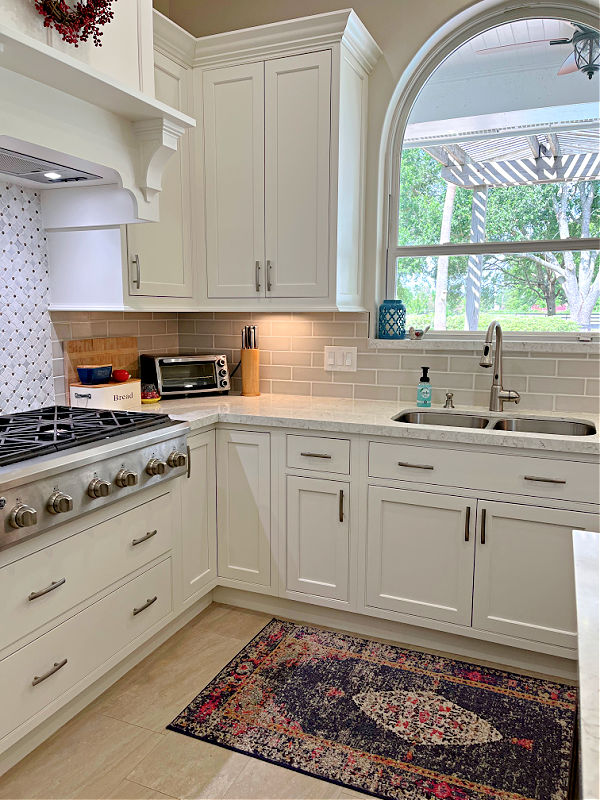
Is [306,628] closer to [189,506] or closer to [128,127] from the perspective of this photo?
[189,506]

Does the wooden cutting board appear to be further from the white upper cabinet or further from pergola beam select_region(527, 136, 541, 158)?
pergola beam select_region(527, 136, 541, 158)

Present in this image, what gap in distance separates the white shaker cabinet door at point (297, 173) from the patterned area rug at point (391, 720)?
1586mm

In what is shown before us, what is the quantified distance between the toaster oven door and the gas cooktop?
51cm

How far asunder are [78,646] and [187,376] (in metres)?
1.45

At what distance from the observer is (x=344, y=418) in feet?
8.52

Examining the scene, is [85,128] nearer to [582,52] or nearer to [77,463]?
[77,463]

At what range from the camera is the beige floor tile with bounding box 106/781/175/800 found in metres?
1.80

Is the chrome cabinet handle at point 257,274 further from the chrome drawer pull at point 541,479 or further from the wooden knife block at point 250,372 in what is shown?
the chrome drawer pull at point 541,479

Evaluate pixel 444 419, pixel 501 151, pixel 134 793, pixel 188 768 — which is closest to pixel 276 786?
pixel 188 768

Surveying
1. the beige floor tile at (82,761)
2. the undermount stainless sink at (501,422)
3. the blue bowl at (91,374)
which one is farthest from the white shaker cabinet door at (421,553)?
the blue bowl at (91,374)

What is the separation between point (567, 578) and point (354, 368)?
1373mm

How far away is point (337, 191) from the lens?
8.86 ft

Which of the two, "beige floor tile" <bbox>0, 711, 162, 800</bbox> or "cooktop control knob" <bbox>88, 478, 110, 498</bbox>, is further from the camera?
"cooktop control knob" <bbox>88, 478, 110, 498</bbox>

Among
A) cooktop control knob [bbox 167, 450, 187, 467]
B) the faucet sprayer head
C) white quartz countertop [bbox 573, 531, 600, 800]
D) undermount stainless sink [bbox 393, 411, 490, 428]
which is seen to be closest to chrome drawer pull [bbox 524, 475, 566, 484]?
undermount stainless sink [bbox 393, 411, 490, 428]
